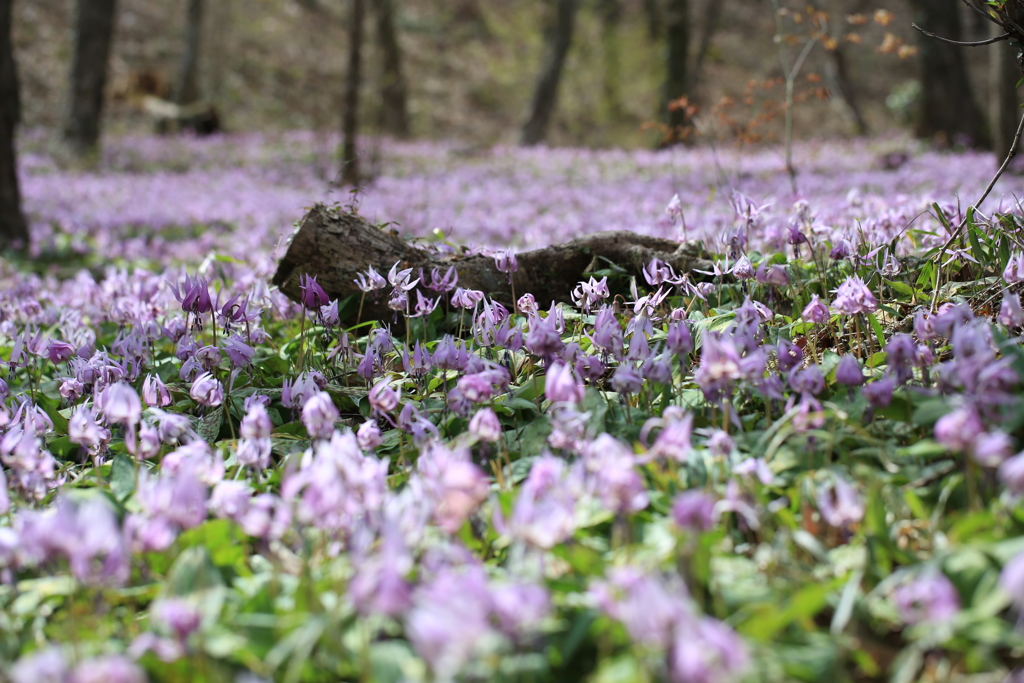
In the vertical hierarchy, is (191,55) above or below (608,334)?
above

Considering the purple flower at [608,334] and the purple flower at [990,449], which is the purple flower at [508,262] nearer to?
the purple flower at [608,334]

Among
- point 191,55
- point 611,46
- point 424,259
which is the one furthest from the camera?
point 611,46

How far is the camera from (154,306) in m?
3.50

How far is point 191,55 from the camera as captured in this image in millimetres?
20312

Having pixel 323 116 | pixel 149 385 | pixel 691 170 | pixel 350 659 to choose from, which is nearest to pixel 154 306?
pixel 149 385

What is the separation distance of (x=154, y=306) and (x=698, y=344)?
2306 millimetres

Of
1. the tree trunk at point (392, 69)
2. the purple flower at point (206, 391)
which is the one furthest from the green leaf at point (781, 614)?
the tree trunk at point (392, 69)

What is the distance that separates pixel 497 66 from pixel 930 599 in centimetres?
2961

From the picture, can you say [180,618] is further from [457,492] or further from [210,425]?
[210,425]

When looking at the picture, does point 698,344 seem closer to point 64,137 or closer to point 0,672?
point 0,672

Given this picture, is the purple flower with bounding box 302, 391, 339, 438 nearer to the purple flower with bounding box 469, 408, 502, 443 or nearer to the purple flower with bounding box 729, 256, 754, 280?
the purple flower with bounding box 469, 408, 502, 443

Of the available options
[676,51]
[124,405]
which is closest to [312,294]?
[124,405]

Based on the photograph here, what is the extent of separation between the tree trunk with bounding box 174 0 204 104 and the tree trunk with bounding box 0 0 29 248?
14093 mm

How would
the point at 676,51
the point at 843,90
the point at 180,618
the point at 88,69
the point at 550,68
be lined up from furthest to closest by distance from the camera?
the point at 843,90 < the point at 676,51 < the point at 550,68 < the point at 88,69 < the point at 180,618
